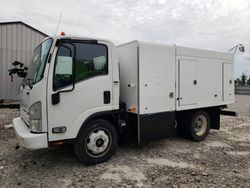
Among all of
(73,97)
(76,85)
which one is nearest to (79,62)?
(76,85)

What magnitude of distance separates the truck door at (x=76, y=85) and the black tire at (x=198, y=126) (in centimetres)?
263

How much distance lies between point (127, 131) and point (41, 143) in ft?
6.14

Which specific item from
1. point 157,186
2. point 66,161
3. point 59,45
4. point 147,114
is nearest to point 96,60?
point 59,45

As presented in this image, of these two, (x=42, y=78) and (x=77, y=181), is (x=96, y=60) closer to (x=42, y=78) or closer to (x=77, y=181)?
(x=42, y=78)

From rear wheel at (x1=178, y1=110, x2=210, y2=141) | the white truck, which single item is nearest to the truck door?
the white truck

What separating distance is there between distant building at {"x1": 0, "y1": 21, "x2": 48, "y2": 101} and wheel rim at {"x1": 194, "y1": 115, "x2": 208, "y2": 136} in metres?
10.0

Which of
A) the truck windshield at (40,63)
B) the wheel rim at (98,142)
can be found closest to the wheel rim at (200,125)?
the wheel rim at (98,142)

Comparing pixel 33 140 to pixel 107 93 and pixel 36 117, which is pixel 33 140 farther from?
pixel 107 93

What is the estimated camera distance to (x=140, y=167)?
427cm

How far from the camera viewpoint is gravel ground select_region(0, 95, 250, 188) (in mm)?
3676

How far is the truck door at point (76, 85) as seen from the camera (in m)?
3.76

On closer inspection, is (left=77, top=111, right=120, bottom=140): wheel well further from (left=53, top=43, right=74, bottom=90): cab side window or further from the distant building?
the distant building

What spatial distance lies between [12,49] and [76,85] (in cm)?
1013

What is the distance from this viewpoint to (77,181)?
3684 mm
